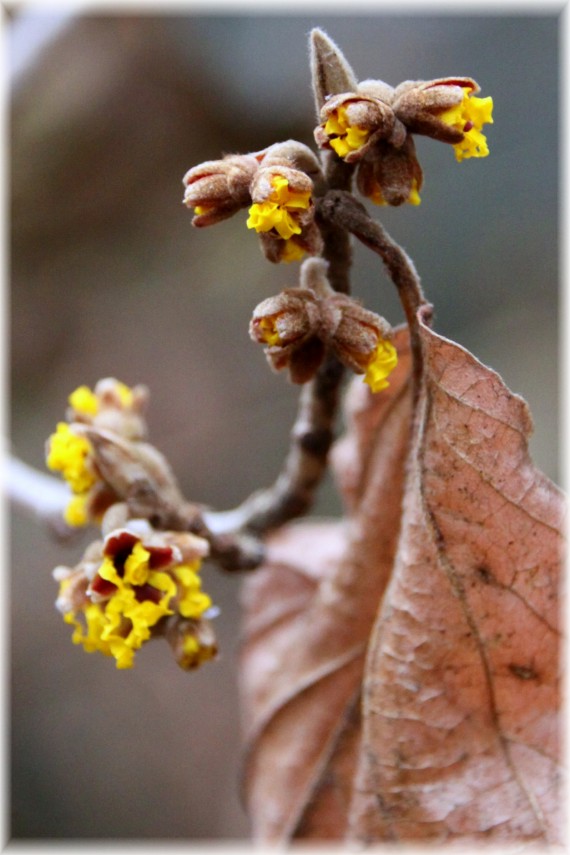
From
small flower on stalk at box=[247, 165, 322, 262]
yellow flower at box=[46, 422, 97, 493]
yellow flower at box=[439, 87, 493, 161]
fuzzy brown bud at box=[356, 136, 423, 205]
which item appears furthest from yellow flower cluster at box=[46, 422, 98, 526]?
yellow flower at box=[439, 87, 493, 161]

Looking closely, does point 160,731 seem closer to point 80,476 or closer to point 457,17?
point 80,476

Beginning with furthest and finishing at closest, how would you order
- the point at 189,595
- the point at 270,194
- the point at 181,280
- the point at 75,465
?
1. the point at 181,280
2. the point at 75,465
3. the point at 189,595
4. the point at 270,194

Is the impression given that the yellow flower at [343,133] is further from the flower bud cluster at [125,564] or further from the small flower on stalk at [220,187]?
the flower bud cluster at [125,564]

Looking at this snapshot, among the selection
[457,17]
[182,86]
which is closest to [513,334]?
[457,17]

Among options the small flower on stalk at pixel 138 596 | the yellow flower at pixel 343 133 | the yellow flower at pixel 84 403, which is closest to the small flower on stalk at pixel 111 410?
the yellow flower at pixel 84 403

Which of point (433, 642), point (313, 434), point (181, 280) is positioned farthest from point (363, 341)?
point (181, 280)

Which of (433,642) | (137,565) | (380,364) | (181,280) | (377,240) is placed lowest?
(433,642)

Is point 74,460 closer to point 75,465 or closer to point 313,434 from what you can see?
point 75,465
